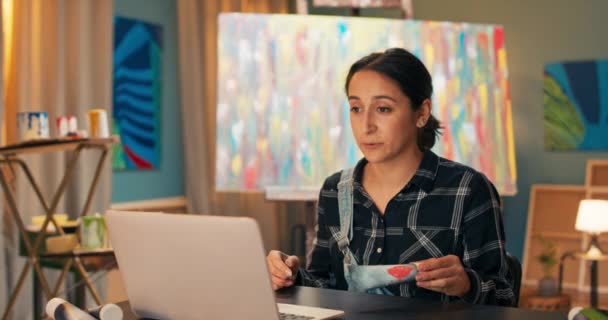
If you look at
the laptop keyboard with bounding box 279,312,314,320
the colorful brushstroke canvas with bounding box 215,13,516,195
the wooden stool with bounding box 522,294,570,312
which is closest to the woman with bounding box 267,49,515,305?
the laptop keyboard with bounding box 279,312,314,320

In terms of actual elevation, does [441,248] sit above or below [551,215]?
above

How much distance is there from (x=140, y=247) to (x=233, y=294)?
0.20 metres

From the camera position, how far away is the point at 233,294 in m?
1.13

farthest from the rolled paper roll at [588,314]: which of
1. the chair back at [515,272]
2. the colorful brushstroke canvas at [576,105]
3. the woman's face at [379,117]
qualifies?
the colorful brushstroke canvas at [576,105]

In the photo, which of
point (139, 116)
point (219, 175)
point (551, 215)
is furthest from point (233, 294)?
point (551, 215)

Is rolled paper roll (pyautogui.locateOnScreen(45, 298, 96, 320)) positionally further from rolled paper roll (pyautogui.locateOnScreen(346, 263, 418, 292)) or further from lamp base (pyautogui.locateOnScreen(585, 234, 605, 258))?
lamp base (pyautogui.locateOnScreen(585, 234, 605, 258))

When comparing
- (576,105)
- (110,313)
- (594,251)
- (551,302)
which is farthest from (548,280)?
(110,313)

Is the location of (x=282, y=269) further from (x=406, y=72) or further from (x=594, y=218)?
(x=594, y=218)

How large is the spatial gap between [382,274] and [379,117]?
0.45m

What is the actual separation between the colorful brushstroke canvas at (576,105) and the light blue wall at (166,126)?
2.34 meters


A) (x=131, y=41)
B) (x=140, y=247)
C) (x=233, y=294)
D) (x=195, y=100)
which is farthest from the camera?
(x=195, y=100)

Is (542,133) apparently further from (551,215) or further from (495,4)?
(495,4)

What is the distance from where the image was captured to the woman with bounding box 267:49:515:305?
1685mm

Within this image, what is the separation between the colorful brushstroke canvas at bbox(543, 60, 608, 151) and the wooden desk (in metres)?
3.85
